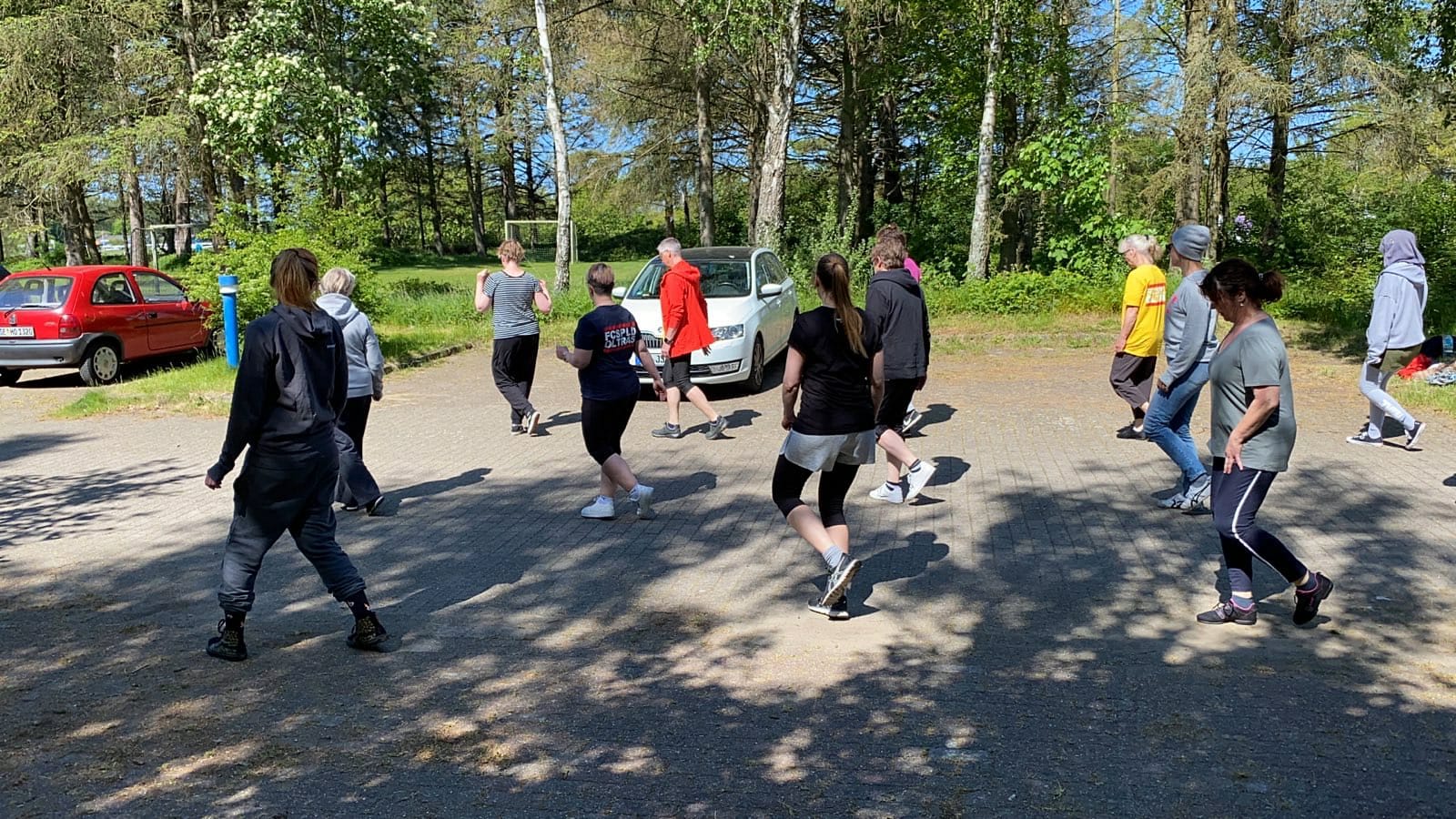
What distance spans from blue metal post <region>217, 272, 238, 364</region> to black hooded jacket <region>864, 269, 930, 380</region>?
9361 millimetres

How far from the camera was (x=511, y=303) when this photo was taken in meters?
10.1

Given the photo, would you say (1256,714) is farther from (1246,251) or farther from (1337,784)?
(1246,251)

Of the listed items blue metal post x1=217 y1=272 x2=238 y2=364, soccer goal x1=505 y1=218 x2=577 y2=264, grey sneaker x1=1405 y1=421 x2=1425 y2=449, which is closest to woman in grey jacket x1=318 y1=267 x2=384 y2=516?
blue metal post x1=217 y1=272 x2=238 y2=364

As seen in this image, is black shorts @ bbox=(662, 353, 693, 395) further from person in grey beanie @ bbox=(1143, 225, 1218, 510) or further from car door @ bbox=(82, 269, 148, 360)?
car door @ bbox=(82, 269, 148, 360)

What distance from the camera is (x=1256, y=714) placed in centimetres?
421

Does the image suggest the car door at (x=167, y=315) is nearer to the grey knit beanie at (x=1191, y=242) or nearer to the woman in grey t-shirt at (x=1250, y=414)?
the grey knit beanie at (x=1191, y=242)

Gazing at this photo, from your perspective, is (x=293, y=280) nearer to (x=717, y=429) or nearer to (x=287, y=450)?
(x=287, y=450)

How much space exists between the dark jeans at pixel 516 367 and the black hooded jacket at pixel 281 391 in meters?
5.25

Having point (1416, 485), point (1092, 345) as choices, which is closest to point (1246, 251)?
point (1092, 345)

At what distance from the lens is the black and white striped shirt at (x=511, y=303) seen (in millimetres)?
10078

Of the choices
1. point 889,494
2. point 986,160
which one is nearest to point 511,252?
point 889,494

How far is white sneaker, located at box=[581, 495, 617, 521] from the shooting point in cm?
730

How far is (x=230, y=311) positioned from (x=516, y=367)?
217 inches

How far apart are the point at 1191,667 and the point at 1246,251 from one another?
80.7 ft
